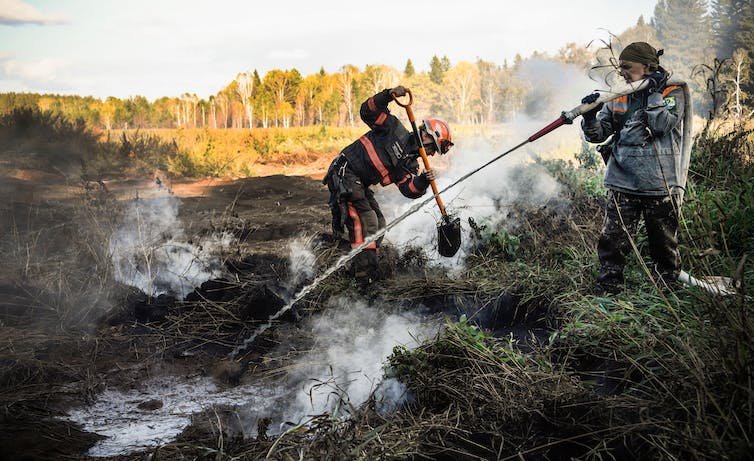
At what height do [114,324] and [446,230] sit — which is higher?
[446,230]

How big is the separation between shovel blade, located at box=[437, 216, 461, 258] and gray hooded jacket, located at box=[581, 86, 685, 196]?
167 centimetres

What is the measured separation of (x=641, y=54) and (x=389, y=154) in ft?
7.94

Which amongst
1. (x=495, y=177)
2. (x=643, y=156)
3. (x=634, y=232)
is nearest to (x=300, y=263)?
(x=634, y=232)

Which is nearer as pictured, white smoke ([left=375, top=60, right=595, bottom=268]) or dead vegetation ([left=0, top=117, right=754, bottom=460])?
dead vegetation ([left=0, top=117, right=754, bottom=460])

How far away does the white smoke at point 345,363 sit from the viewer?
11.9ft

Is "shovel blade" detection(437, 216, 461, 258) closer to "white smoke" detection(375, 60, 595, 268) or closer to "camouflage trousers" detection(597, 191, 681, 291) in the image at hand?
"white smoke" detection(375, 60, 595, 268)

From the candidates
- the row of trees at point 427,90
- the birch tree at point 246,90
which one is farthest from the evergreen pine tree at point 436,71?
the birch tree at point 246,90

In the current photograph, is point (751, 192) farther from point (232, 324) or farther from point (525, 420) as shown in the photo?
point (232, 324)

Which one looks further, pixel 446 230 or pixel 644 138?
pixel 446 230

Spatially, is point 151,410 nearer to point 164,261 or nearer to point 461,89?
point 164,261

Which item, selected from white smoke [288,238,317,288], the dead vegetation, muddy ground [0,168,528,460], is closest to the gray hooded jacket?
the dead vegetation

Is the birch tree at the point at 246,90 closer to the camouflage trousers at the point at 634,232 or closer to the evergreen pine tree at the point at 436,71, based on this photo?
the evergreen pine tree at the point at 436,71

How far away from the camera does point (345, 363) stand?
429cm

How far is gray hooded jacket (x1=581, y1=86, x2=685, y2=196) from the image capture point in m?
3.75
